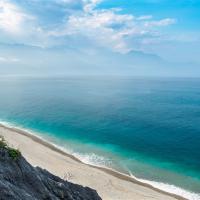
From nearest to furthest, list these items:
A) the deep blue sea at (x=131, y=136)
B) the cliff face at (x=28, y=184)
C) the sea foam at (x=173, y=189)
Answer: the cliff face at (x=28, y=184) → the sea foam at (x=173, y=189) → the deep blue sea at (x=131, y=136)

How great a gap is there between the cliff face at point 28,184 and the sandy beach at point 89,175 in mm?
24436

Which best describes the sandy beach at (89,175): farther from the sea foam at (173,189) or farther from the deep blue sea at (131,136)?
the deep blue sea at (131,136)

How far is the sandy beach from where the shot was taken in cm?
4431

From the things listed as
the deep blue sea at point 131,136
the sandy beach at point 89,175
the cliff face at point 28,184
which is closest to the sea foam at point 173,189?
the deep blue sea at point 131,136

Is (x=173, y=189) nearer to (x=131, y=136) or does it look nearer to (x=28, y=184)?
(x=131, y=136)

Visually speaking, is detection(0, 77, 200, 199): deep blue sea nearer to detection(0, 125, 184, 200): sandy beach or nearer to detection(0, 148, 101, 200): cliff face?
detection(0, 125, 184, 200): sandy beach

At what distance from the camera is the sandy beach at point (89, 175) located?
44312 millimetres

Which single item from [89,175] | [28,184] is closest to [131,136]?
[89,175]

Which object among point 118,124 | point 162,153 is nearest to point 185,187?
point 162,153

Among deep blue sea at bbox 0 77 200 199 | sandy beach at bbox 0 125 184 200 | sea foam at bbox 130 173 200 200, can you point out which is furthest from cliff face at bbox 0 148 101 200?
deep blue sea at bbox 0 77 200 199

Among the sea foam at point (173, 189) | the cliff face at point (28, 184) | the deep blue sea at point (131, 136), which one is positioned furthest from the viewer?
the deep blue sea at point (131, 136)

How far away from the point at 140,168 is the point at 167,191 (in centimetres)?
1002

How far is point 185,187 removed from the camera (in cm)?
4850

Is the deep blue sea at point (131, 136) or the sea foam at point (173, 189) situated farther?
the deep blue sea at point (131, 136)
